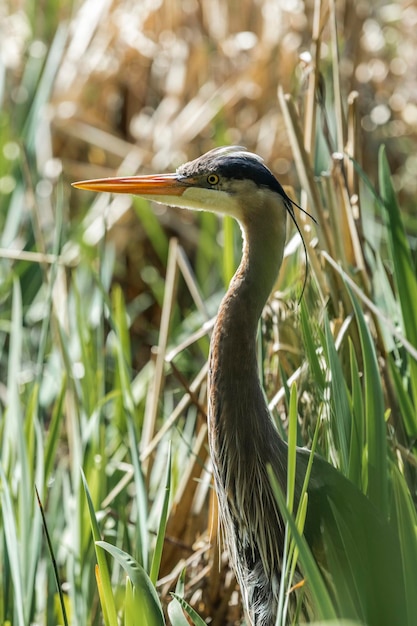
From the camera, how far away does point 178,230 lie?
3248 mm

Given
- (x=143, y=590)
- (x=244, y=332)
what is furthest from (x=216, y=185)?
(x=143, y=590)

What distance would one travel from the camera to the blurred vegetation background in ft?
5.23

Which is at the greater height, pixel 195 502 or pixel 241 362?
pixel 241 362

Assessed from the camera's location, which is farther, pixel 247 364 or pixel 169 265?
pixel 169 265

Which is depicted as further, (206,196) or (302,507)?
(206,196)

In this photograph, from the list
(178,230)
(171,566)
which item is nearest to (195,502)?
(171,566)

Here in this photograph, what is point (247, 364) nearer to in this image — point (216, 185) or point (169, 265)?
point (216, 185)

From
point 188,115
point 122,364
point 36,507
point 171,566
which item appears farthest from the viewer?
point 188,115

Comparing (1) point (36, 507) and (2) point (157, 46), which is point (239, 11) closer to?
(2) point (157, 46)

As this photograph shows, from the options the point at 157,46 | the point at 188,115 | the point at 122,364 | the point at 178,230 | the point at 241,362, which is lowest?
the point at 241,362

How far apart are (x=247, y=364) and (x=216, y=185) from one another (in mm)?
276

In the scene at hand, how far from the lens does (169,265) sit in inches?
83.0

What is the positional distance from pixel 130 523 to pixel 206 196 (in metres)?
0.70

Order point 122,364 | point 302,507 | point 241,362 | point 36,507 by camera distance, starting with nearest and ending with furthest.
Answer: point 302,507, point 241,362, point 36,507, point 122,364
